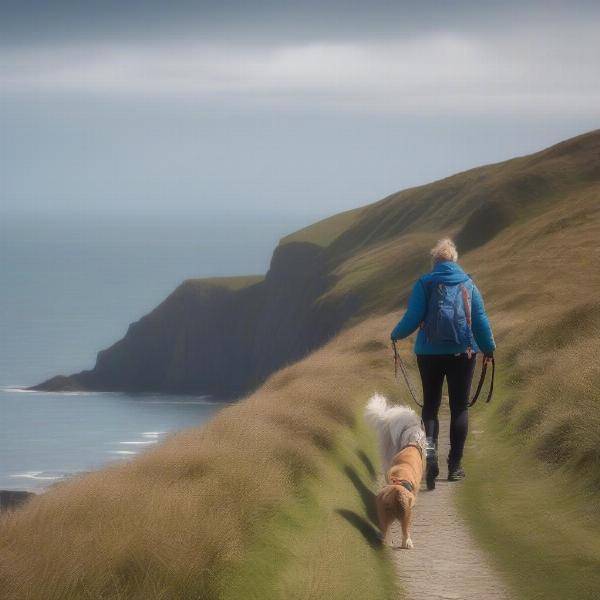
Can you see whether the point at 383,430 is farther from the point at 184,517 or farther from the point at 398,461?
the point at 184,517

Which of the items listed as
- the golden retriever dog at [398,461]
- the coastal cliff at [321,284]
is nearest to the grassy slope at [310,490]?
the golden retriever dog at [398,461]

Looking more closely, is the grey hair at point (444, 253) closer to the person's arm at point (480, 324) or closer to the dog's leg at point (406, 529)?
the person's arm at point (480, 324)

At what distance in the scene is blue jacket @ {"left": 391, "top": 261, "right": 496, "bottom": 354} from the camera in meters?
14.8

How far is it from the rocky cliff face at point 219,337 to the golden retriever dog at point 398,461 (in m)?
105

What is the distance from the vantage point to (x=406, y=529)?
12.3 m

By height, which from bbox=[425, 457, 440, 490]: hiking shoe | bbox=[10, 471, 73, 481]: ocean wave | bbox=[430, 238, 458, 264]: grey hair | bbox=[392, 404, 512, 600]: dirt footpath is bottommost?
bbox=[10, 471, 73, 481]: ocean wave

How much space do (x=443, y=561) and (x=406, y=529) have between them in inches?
22.0

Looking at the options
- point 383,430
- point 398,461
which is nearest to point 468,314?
point 383,430

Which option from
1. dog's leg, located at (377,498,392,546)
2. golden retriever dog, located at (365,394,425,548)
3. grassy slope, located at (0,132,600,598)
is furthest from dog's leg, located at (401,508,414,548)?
grassy slope, located at (0,132,600,598)

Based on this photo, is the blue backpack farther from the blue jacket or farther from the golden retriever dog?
the golden retriever dog

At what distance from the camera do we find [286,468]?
13539 millimetres

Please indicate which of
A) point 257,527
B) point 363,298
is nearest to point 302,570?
point 257,527

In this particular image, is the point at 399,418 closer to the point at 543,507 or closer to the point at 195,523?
the point at 543,507

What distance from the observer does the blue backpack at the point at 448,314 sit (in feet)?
48.0
